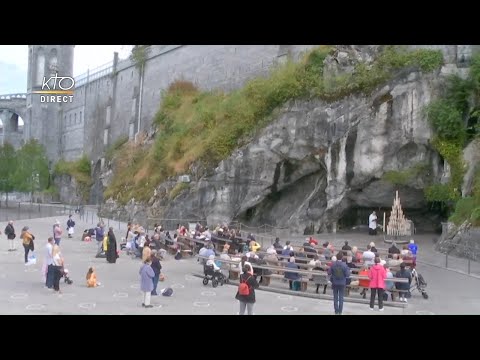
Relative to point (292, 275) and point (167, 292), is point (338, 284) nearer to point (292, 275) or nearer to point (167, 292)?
point (292, 275)

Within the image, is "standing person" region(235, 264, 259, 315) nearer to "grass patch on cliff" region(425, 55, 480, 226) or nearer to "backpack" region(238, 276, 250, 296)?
"backpack" region(238, 276, 250, 296)

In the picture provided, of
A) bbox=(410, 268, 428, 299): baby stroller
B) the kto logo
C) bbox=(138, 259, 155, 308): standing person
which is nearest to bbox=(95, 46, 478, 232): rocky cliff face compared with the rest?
bbox=(410, 268, 428, 299): baby stroller

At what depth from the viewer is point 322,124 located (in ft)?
95.7

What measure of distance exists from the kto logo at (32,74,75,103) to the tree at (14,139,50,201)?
13.4 m

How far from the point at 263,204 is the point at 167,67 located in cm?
2087

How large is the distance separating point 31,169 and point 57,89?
24.4 m

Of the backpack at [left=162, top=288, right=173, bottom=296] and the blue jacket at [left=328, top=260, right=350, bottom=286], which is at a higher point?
the blue jacket at [left=328, top=260, right=350, bottom=286]

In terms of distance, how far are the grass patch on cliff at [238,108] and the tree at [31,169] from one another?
14116 millimetres

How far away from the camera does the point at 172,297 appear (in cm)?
1420

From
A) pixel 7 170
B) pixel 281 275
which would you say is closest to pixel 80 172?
pixel 7 170

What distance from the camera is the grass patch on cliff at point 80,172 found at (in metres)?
59.9

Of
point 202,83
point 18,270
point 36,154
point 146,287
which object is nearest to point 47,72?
point 36,154

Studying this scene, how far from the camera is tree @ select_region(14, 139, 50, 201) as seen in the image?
5284cm
